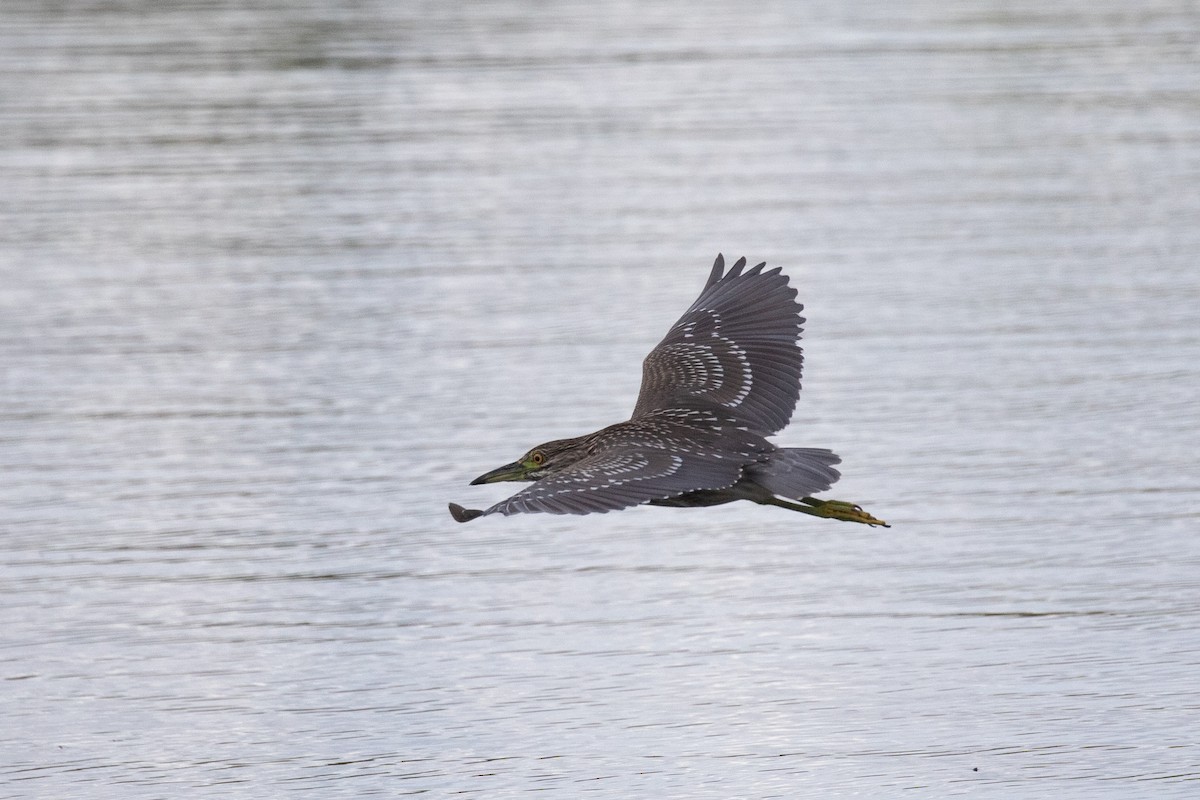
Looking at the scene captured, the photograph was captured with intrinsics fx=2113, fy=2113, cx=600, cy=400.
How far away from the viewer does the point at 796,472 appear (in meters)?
5.67

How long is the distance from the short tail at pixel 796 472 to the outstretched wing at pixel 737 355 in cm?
52

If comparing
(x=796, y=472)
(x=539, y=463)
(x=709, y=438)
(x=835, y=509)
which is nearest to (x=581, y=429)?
(x=539, y=463)

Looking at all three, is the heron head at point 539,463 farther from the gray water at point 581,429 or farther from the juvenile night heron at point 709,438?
the gray water at point 581,429

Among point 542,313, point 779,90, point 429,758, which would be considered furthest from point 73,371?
point 779,90

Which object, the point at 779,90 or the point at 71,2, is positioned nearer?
the point at 779,90

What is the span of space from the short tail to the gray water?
681 mm

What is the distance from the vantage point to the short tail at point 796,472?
5.56 meters

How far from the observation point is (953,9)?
20641 mm

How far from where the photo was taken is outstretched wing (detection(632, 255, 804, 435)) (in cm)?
653

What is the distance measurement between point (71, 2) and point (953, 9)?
9.56 meters

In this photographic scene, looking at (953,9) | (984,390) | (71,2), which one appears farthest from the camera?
(71,2)

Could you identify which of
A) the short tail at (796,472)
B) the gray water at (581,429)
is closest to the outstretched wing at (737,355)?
the short tail at (796,472)

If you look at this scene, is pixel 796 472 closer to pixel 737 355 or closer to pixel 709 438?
pixel 709 438

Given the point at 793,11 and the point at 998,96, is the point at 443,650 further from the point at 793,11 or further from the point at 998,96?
the point at 793,11
